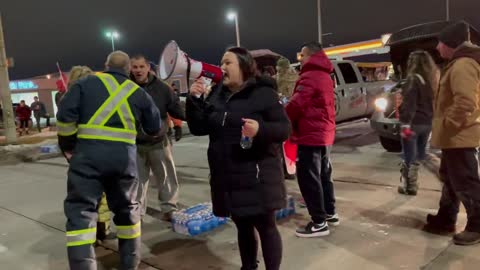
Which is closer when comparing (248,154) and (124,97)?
(248,154)

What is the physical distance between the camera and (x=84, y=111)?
3.20 meters

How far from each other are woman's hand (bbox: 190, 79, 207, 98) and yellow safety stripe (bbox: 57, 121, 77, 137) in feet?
2.91

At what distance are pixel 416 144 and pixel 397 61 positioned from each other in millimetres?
5007

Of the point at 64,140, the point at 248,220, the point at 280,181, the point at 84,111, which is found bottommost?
the point at 248,220

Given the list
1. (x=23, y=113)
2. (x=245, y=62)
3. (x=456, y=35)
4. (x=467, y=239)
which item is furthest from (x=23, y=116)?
(x=467, y=239)

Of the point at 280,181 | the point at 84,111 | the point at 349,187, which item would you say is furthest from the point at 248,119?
the point at 349,187

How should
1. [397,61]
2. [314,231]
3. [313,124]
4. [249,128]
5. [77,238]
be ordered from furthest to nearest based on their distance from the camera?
[397,61] < [314,231] < [313,124] < [77,238] < [249,128]

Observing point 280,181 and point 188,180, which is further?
point 188,180

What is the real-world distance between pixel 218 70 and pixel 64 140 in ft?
4.10

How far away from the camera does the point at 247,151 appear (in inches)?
116

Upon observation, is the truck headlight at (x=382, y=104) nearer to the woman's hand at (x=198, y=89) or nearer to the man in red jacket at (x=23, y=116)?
the woman's hand at (x=198, y=89)

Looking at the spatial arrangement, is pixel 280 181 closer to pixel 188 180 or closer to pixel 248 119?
pixel 248 119

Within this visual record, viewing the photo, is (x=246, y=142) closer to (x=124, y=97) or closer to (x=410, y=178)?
(x=124, y=97)

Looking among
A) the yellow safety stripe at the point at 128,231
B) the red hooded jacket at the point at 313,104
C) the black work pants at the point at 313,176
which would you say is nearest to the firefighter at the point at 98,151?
the yellow safety stripe at the point at 128,231
